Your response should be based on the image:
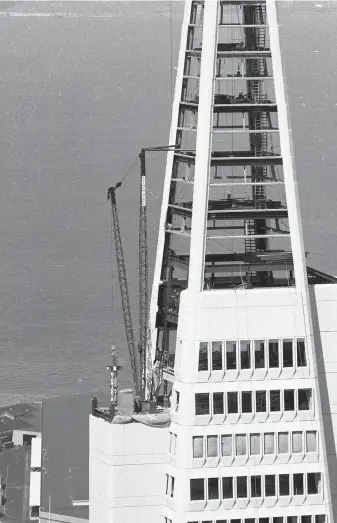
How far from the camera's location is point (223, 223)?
134 m

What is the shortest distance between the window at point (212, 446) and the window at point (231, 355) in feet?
9.21

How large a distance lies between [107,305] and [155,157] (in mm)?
37439

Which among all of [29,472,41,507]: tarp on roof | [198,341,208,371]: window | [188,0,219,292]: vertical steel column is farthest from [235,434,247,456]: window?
[29,472,41,507]: tarp on roof

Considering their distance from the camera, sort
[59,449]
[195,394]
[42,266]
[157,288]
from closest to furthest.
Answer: [195,394] < [157,288] < [59,449] < [42,266]

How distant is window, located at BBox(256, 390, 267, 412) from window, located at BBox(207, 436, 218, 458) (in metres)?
2.06

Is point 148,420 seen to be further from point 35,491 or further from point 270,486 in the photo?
point 35,491

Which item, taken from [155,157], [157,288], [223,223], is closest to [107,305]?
[223,223]

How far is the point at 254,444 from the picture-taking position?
2990 inches

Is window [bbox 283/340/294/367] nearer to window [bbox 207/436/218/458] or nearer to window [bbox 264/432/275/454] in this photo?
window [bbox 264/432/275/454]

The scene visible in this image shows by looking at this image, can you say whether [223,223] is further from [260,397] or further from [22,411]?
[260,397]

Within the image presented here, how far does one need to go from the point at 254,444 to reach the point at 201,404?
264 cm

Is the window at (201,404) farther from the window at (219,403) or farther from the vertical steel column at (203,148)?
the vertical steel column at (203,148)

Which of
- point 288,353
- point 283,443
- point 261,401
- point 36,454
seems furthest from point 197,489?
point 36,454

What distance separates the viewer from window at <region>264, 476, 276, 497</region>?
76.2m
